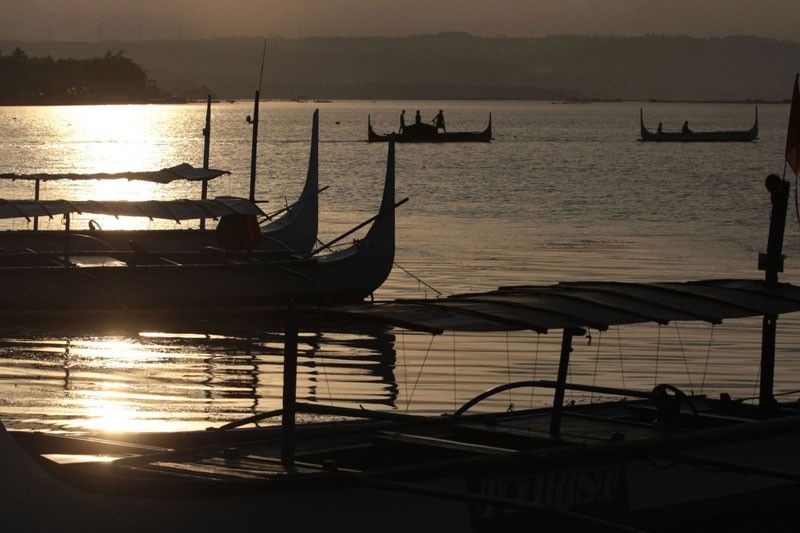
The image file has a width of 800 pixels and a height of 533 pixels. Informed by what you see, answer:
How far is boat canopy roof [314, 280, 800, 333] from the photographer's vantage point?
10000mm

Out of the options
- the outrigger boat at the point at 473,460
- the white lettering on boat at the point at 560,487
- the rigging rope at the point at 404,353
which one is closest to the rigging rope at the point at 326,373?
the rigging rope at the point at 404,353

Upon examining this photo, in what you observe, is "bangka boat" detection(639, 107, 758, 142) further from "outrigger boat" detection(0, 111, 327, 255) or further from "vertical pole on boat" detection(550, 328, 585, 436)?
"vertical pole on boat" detection(550, 328, 585, 436)

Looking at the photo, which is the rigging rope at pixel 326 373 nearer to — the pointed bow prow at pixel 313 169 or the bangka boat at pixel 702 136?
the pointed bow prow at pixel 313 169

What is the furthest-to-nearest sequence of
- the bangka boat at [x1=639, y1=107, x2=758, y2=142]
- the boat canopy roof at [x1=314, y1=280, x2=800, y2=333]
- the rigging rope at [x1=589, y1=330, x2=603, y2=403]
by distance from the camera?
the bangka boat at [x1=639, y1=107, x2=758, y2=142]
the rigging rope at [x1=589, y1=330, x2=603, y2=403]
the boat canopy roof at [x1=314, y1=280, x2=800, y2=333]

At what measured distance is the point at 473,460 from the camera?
31.9ft

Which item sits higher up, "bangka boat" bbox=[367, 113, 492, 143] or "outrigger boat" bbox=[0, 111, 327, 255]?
"bangka boat" bbox=[367, 113, 492, 143]

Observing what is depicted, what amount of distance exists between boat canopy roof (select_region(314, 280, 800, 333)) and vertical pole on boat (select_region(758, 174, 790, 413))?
41 centimetres

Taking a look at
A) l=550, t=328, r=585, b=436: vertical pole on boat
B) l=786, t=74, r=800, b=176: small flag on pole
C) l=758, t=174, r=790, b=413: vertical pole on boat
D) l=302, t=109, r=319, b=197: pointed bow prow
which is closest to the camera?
l=550, t=328, r=585, b=436: vertical pole on boat

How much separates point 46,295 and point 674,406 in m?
12.4

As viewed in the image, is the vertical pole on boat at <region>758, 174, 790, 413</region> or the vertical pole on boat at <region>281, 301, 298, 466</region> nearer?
the vertical pole on boat at <region>281, 301, 298, 466</region>

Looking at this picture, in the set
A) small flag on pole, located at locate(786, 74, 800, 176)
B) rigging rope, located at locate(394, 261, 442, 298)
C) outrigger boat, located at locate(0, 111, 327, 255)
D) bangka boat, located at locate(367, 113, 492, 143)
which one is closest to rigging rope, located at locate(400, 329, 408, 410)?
outrigger boat, located at locate(0, 111, 327, 255)

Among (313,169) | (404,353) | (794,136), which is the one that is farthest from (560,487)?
(313,169)

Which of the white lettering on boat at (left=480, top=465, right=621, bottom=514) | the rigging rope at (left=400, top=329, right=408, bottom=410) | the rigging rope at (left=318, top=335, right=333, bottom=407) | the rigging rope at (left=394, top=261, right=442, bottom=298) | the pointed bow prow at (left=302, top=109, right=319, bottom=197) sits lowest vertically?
the rigging rope at (left=318, top=335, right=333, bottom=407)

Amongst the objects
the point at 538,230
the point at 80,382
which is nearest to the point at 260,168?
the point at 538,230
